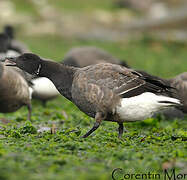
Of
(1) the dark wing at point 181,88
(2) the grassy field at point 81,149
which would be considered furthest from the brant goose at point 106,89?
(1) the dark wing at point 181,88

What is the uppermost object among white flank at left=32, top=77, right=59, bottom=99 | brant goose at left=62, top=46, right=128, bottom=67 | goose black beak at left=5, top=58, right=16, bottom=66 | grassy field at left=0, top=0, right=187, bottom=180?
brant goose at left=62, top=46, right=128, bottom=67

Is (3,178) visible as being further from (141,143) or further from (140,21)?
(140,21)

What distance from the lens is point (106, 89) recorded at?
734 cm

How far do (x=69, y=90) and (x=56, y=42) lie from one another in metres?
23.7

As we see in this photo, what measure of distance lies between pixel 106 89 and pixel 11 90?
3.06m

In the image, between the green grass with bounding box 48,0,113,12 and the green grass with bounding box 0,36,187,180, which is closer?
the green grass with bounding box 0,36,187,180

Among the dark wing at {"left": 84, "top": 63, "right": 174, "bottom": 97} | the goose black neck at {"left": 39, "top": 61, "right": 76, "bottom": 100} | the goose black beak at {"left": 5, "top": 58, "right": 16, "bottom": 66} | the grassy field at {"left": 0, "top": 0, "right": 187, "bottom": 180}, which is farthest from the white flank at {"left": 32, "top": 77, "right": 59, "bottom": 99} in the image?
the dark wing at {"left": 84, "top": 63, "right": 174, "bottom": 97}

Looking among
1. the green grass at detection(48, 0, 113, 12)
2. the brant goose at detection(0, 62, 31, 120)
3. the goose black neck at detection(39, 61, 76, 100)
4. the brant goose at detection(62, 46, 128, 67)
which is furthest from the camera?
the green grass at detection(48, 0, 113, 12)

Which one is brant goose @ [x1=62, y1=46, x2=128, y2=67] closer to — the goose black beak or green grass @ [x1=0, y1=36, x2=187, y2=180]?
green grass @ [x1=0, y1=36, x2=187, y2=180]

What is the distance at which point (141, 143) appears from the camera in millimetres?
7277

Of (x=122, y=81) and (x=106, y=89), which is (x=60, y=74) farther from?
(x=122, y=81)

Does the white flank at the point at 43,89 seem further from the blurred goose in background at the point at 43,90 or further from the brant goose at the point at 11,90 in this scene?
the brant goose at the point at 11,90

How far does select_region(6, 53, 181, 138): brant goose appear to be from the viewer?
7.32 metres

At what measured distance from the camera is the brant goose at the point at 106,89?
7324 millimetres
